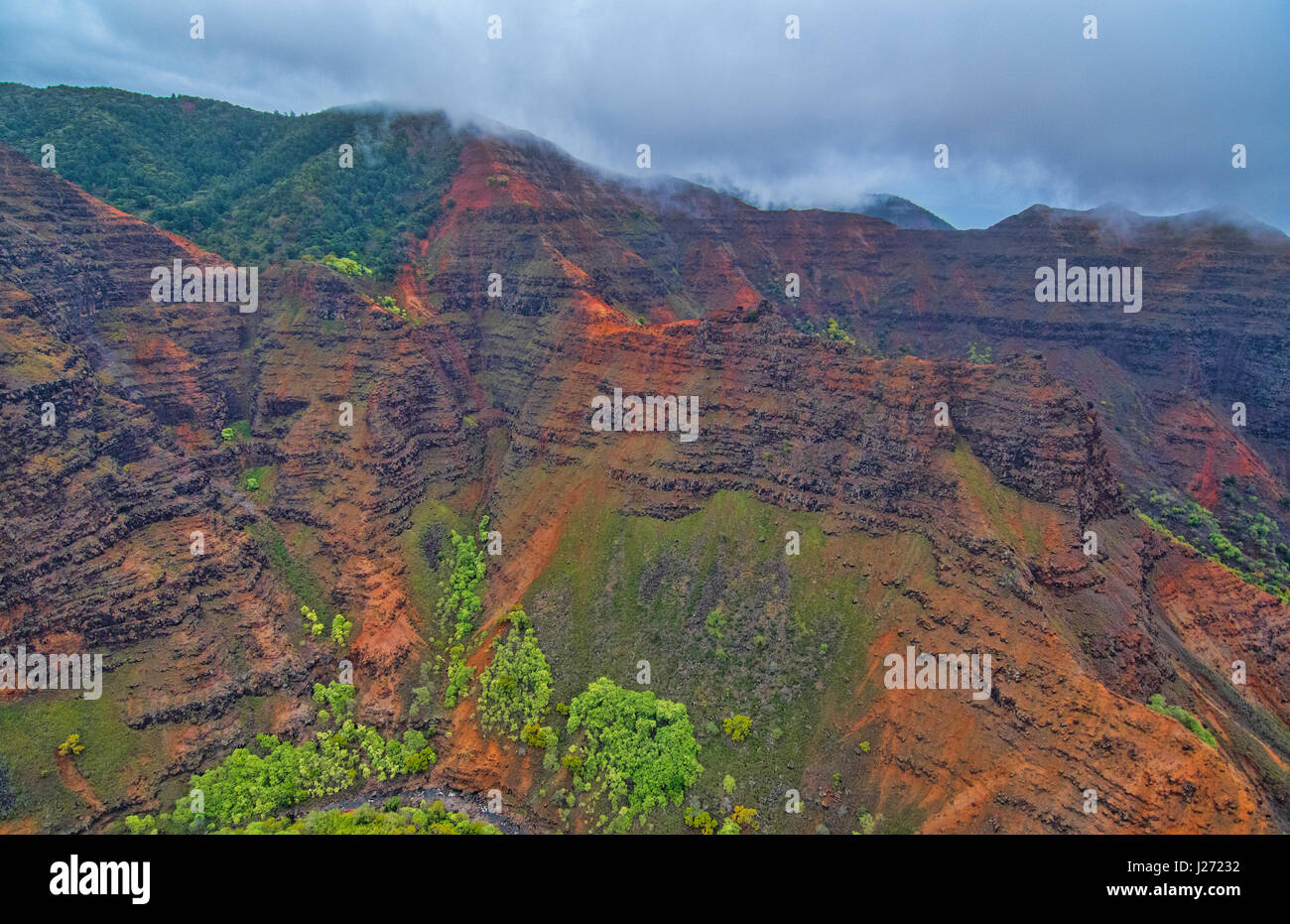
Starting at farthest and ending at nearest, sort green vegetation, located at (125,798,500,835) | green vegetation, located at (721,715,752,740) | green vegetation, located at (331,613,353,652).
Result: 1. green vegetation, located at (331,613,353,652)
2. green vegetation, located at (721,715,752,740)
3. green vegetation, located at (125,798,500,835)

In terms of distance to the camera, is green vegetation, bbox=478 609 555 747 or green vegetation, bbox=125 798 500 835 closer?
green vegetation, bbox=125 798 500 835

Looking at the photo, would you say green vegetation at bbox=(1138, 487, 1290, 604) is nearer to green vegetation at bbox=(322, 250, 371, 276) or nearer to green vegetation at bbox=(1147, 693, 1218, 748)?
green vegetation at bbox=(1147, 693, 1218, 748)

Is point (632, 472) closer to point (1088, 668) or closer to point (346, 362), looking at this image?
point (346, 362)

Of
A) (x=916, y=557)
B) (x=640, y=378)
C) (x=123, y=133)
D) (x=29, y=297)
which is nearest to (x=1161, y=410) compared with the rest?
(x=916, y=557)

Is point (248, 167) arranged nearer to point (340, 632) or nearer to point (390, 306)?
point (390, 306)

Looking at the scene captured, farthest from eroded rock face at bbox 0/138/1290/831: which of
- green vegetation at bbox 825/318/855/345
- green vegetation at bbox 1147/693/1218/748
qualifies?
green vegetation at bbox 825/318/855/345

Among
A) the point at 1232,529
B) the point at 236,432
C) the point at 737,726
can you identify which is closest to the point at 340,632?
the point at 236,432

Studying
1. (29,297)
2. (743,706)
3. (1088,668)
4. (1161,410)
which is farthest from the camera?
(1161,410)
